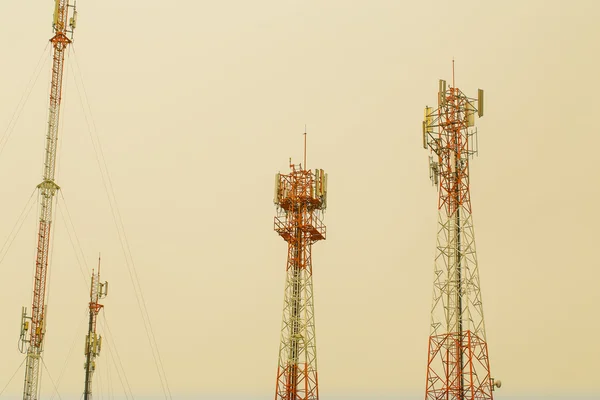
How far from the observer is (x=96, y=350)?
82.1 m

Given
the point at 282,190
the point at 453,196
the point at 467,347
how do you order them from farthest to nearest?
the point at 282,190 → the point at 453,196 → the point at 467,347

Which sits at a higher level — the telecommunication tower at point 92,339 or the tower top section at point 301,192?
the tower top section at point 301,192

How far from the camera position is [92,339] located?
8181 cm

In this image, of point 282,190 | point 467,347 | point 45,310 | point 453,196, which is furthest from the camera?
point 282,190

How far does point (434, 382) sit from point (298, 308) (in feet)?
60.8

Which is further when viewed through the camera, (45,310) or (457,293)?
(45,310)

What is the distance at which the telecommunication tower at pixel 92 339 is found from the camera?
8062cm

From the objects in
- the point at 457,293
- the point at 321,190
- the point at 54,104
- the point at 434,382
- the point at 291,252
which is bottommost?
the point at 434,382

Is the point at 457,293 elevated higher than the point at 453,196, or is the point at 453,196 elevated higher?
the point at 453,196

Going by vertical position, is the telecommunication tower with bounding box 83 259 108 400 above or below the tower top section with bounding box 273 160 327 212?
below

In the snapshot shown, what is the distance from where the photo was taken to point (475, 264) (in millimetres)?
68812

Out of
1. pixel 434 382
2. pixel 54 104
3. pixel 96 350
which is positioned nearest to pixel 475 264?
pixel 434 382

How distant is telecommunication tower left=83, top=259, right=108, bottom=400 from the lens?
265 feet

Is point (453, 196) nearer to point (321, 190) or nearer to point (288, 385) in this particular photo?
point (321, 190)
